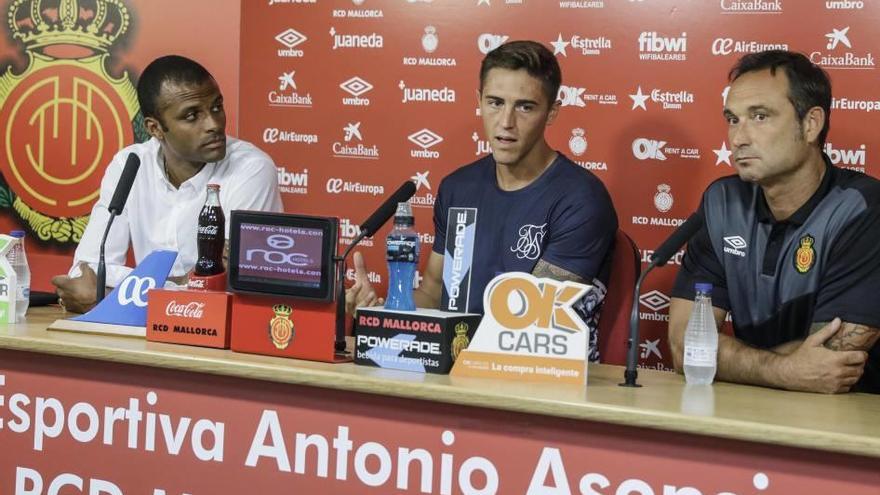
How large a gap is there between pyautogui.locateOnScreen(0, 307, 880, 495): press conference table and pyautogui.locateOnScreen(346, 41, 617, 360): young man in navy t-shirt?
1.77ft

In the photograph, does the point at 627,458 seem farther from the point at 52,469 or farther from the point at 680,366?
the point at 52,469

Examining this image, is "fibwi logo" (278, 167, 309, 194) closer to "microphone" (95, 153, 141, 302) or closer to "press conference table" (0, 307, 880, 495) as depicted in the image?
"microphone" (95, 153, 141, 302)

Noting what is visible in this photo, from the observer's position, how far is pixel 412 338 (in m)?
2.16

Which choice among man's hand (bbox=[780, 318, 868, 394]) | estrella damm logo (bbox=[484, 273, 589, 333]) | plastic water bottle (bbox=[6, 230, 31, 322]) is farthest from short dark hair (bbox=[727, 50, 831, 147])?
plastic water bottle (bbox=[6, 230, 31, 322])

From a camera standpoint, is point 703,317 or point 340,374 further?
point 703,317

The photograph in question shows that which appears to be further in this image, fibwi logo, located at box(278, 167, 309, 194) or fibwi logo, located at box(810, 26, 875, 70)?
fibwi logo, located at box(278, 167, 309, 194)

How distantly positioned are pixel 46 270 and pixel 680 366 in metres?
2.97

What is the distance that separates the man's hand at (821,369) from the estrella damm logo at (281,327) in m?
1.02

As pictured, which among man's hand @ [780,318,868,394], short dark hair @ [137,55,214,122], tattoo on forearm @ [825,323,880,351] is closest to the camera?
man's hand @ [780,318,868,394]

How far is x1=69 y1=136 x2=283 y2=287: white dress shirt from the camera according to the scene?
11.2 ft

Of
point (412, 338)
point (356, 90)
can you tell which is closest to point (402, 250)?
point (412, 338)

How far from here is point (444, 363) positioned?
2139 millimetres

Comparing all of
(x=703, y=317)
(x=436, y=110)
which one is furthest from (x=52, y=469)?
(x=436, y=110)

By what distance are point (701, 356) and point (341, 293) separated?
0.74 meters
